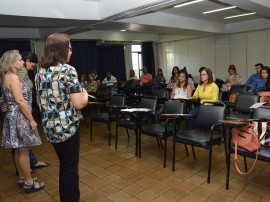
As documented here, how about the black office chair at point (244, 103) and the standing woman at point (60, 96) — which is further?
the black office chair at point (244, 103)

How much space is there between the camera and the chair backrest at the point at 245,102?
3613mm

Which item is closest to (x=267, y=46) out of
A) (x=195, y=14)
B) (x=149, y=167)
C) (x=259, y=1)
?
(x=195, y=14)

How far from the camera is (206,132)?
2836 millimetres

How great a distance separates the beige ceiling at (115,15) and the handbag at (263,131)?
2.15m

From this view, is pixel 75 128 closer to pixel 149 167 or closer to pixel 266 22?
pixel 149 167

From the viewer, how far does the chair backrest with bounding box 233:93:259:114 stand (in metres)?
3.61

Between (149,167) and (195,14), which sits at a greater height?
(195,14)

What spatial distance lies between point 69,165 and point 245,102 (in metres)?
2.94

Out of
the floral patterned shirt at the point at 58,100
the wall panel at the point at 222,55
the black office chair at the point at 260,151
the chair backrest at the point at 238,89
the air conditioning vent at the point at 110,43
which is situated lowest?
the black office chair at the point at 260,151

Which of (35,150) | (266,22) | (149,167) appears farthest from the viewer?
(266,22)

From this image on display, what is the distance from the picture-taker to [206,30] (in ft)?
23.6

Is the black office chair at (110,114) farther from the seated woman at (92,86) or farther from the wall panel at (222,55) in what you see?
the wall panel at (222,55)

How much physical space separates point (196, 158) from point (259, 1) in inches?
112

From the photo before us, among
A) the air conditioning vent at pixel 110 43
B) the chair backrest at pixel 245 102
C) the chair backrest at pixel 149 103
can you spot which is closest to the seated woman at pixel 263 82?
the chair backrest at pixel 245 102
